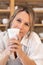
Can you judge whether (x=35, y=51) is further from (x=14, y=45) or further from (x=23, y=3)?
(x=23, y=3)

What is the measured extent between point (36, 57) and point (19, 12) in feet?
1.30

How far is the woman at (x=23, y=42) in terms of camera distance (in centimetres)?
125

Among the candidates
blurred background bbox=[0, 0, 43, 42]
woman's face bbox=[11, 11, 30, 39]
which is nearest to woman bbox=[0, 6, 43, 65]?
woman's face bbox=[11, 11, 30, 39]

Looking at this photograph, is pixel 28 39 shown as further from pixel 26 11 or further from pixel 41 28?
pixel 41 28

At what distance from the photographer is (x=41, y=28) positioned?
4.04 m

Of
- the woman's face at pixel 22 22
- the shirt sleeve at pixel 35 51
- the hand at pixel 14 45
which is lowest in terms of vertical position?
the shirt sleeve at pixel 35 51

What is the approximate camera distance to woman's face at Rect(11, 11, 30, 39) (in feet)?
4.48

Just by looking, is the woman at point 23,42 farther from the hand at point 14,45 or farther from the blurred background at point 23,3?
the blurred background at point 23,3

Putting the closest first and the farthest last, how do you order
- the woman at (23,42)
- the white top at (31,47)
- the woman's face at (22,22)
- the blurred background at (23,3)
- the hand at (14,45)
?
the hand at (14,45) < the woman at (23,42) < the woman's face at (22,22) < the white top at (31,47) < the blurred background at (23,3)

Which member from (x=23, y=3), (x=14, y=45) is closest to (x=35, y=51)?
(x=14, y=45)

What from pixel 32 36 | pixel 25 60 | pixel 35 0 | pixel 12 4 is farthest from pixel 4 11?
pixel 25 60

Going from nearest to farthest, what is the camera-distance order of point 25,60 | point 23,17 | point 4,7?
point 25,60 → point 23,17 → point 4,7

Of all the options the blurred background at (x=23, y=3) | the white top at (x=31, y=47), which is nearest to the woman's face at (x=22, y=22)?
the white top at (x=31, y=47)

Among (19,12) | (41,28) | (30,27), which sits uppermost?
(19,12)
